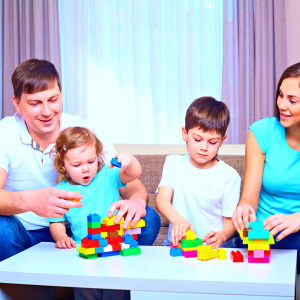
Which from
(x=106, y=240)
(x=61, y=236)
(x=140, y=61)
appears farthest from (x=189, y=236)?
(x=140, y=61)

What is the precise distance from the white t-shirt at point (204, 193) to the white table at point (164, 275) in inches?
13.6

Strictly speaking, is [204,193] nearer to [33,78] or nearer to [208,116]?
[208,116]

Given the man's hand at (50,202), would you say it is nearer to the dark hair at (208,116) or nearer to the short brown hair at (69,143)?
the short brown hair at (69,143)

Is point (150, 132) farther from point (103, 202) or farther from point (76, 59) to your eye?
point (103, 202)

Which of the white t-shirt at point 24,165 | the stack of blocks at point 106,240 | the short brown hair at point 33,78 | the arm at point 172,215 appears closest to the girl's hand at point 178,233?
the arm at point 172,215

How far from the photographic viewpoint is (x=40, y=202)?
1.18 metres

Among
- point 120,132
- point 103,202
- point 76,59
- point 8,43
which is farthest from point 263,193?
point 8,43

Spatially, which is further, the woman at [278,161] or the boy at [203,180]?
the boy at [203,180]

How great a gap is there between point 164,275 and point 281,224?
420 mm

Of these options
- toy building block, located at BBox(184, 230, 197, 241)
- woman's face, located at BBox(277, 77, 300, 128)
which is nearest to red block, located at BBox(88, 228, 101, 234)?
toy building block, located at BBox(184, 230, 197, 241)

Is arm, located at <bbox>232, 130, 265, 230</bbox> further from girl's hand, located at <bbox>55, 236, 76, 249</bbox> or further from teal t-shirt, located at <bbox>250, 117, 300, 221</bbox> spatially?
girl's hand, located at <bbox>55, 236, 76, 249</bbox>

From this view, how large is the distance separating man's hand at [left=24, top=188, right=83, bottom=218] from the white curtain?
8.27 feet

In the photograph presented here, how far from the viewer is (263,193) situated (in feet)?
4.91

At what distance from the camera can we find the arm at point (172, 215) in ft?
3.83
